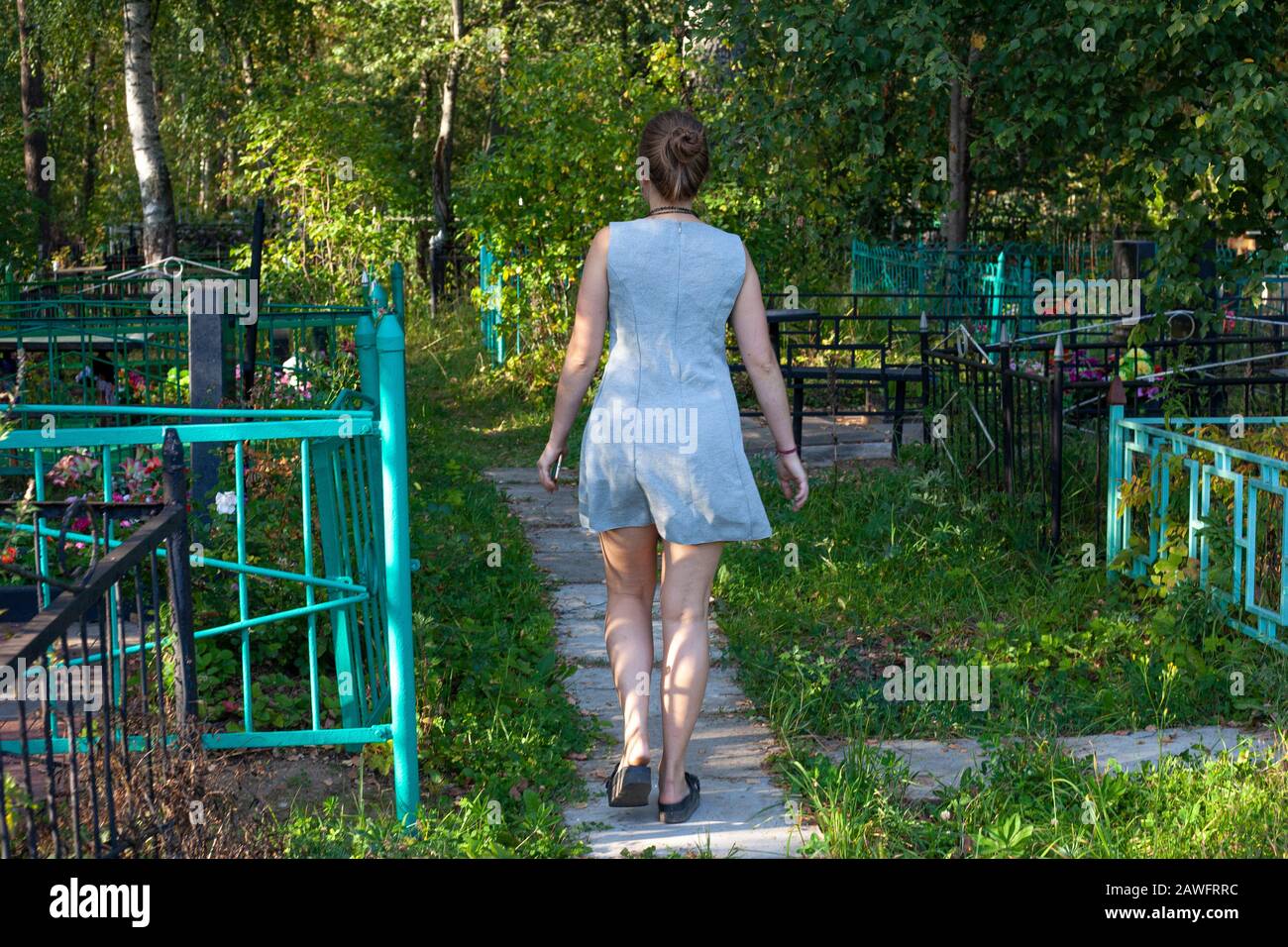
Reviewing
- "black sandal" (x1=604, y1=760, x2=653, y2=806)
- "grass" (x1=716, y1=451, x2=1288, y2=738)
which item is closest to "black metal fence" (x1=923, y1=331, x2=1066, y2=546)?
"grass" (x1=716, y1=451, x2=1288, y2=738)

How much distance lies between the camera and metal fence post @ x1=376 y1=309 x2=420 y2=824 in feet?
11.1

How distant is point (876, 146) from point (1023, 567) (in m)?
2.95

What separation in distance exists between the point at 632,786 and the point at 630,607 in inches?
19.5

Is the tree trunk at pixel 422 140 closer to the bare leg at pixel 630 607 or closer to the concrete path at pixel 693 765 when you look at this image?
the concrete path at pixel 693 765

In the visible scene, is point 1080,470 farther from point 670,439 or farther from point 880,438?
point 670,439

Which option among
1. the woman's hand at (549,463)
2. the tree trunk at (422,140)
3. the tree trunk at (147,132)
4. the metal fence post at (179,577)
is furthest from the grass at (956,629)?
the tree trunk at (422,140)

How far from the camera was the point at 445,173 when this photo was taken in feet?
74.2

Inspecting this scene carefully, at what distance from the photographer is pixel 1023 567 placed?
246 inches

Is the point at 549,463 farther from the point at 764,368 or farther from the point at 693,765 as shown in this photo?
the point at 693,765

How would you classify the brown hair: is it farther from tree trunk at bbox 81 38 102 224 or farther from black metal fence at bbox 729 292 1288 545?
tree trunk at bbox 81 38 102 224

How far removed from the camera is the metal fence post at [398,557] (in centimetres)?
339

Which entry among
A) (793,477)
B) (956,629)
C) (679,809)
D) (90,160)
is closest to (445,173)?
(90,160)

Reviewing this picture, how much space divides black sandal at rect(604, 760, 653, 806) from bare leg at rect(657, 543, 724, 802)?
5cm
